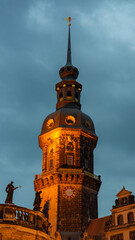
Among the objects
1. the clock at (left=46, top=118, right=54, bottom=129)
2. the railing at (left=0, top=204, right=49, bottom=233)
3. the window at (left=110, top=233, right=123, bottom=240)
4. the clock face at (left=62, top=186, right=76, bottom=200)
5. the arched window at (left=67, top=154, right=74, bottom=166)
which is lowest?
the railing at (left=0, top=204, right=49, bottom=233)

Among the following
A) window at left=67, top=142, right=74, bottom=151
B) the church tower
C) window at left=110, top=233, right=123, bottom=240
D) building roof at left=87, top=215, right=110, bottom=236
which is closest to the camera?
window at left=110, top=233, right=123, bottom=240

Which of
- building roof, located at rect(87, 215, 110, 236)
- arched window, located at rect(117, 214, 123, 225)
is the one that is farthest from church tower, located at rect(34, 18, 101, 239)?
arched window, located at rect(117, 214, 123, 225)

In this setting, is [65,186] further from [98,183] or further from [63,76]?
[63,76]

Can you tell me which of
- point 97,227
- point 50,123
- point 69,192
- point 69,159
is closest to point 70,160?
point 69,159

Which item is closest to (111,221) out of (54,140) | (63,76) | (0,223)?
(54,140)

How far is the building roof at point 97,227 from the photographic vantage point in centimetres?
5238

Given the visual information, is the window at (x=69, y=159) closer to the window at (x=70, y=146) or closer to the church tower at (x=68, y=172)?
the church tower at (x=68, y=172)

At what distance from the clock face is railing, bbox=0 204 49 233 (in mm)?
24348

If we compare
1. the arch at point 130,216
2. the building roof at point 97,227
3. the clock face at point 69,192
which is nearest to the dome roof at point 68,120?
the clock face at point 69,192

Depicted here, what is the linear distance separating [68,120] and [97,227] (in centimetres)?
1878

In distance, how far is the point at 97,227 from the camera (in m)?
53.8

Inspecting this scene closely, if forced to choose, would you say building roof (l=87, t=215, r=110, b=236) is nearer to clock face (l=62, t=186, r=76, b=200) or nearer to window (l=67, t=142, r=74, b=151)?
clock face (l=62, t=186, r=76, b=200)

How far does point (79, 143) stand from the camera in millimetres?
62250

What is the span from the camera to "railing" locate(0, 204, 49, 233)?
1187 inches
